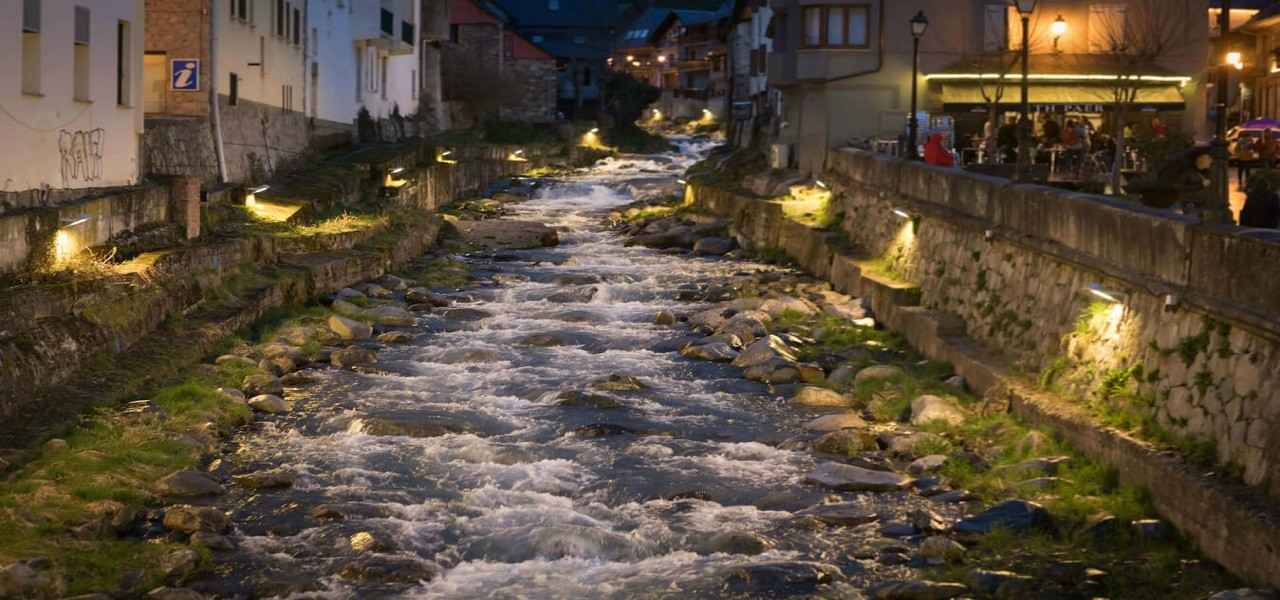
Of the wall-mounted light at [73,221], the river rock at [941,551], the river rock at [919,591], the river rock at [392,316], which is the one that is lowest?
the river rock at [919,591]

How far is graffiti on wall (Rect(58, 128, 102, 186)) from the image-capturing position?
23422mm

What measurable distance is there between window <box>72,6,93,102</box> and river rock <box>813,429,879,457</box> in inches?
480

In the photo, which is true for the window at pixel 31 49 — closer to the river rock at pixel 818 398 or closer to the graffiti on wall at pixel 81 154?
the graffiti on wall at pixel 81 154

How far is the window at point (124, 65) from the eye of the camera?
26.4 metres

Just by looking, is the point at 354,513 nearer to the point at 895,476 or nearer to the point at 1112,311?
the point at 895,476

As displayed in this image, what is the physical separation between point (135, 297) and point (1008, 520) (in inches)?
475

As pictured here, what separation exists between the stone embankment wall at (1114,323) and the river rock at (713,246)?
11.7 m

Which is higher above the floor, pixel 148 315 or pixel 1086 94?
pixel 1086 94

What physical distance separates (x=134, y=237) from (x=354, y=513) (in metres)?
10.6

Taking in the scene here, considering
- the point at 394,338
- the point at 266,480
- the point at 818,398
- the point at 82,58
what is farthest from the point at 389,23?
the point at 266,480

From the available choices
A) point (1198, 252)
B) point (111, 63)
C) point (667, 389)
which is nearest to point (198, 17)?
point (111, 63)

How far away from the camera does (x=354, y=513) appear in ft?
52.4

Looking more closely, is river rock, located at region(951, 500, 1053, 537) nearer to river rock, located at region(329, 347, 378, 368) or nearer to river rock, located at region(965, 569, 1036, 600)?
river rock, located at region(965, 569, 1036, 600)

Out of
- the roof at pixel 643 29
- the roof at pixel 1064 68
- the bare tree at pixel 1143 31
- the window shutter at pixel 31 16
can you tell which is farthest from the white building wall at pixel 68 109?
the roof at pixel 643 29
